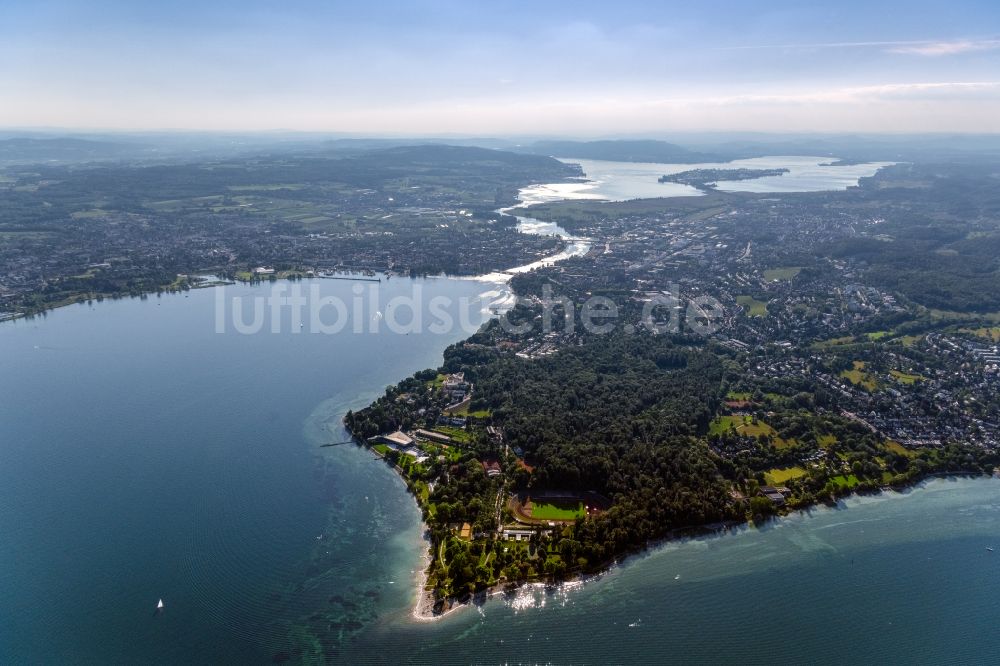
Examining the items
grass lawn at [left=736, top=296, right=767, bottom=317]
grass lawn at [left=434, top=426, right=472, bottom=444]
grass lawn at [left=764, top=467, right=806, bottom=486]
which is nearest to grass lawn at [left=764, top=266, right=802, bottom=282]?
grass lawn at [left=736, top=296, right=767, bottom=317]

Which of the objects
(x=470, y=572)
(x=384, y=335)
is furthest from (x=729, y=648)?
(x=384, y=335)

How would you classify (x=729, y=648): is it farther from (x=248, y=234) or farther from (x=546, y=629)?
(x=248, y=234)

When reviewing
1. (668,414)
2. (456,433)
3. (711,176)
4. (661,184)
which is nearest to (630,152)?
(711,176)

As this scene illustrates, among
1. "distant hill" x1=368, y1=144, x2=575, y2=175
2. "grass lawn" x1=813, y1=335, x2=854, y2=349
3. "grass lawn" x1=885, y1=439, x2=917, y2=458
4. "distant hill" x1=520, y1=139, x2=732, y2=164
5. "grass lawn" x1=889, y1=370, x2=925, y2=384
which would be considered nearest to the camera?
"grass lawn" x1=885, y1=439, x2=917, y2=458

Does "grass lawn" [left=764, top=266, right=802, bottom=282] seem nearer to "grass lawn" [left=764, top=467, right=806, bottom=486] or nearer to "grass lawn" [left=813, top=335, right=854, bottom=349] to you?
"grass lawn" [left=813, top=335, right=854, bottom=349]

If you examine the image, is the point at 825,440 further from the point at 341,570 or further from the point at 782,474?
the point at 341,570

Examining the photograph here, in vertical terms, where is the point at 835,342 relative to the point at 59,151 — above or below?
below
